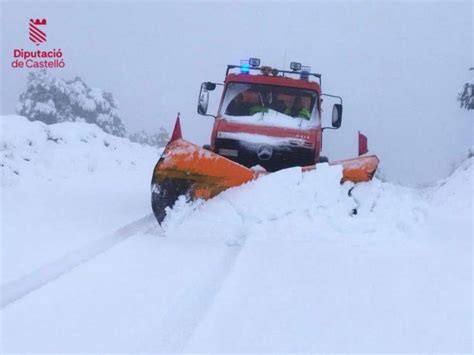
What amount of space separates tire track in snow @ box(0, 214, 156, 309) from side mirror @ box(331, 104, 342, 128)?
12.0ft

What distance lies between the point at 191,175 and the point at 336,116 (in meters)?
2.97

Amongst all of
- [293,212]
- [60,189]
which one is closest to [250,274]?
[293,212]

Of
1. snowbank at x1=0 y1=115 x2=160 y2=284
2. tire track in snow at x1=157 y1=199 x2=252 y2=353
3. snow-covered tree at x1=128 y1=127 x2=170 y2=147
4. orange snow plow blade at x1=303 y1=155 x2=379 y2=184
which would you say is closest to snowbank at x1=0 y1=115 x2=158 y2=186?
snowbank at x1=0 y1=115 x2=160 y2=284

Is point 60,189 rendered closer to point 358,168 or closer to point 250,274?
point 358,168

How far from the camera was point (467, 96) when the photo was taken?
17.4m

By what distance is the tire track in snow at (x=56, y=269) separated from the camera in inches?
131

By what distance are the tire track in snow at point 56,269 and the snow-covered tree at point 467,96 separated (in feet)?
49.2

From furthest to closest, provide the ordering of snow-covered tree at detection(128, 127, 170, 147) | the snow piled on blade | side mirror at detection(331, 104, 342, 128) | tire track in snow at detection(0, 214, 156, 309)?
snow-covered tree at detection(128, 127, 170, 147) → side mirror at detection(331, 104, 342, 128) → the snow piled on blade → tire track in snow at detection(0, 214, 156, 309)

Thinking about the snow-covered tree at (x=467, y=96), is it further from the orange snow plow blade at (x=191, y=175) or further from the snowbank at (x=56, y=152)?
the orange snow plow blade at (x=191, y=175)

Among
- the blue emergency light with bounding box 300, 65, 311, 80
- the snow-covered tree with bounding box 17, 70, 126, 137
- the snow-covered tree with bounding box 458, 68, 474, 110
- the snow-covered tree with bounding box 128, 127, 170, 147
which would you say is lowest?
the snow-covered tree with bounding box 128, 127, 170, 147

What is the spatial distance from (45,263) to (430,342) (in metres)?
2.71

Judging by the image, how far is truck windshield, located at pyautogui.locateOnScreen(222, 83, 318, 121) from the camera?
752 centimetres

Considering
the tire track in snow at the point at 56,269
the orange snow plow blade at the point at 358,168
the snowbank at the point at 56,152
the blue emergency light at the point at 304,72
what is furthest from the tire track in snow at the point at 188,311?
the snowbank at the point at 56,152

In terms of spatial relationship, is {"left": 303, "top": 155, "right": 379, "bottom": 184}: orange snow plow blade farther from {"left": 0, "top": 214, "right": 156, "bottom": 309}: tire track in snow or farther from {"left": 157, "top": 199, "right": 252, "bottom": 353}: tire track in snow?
{"left": 0, "top": 214, "right": 156, "bottom": 309}: tire track in snow
